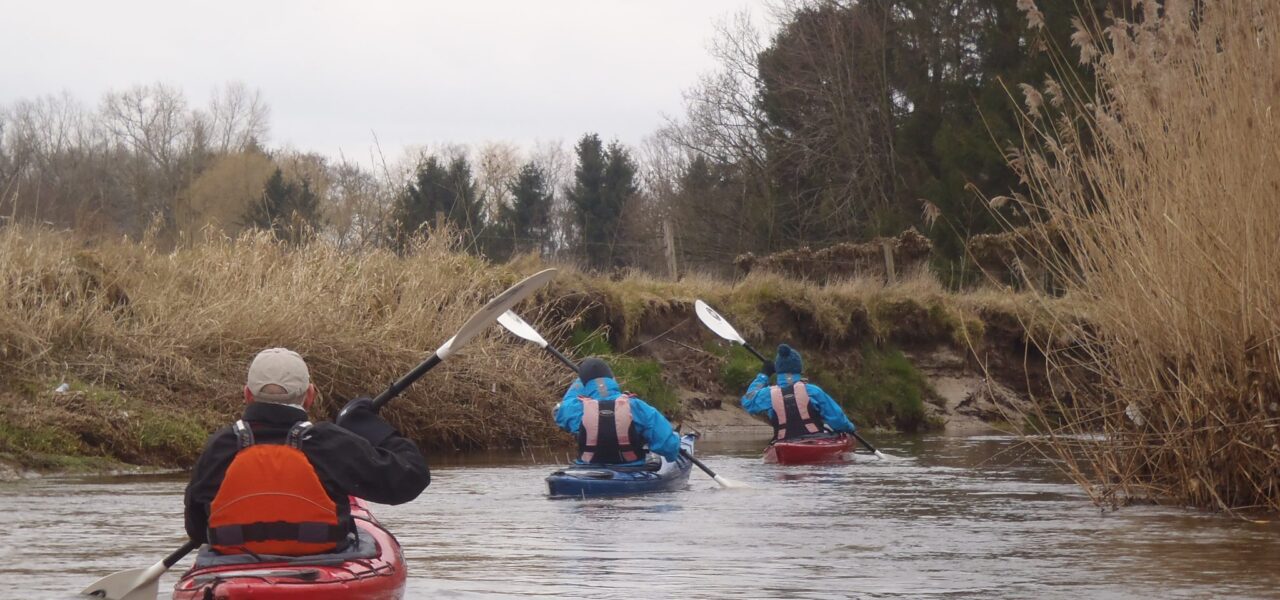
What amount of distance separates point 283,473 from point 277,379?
376 mm

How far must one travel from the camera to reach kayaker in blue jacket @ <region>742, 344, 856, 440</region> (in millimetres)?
16766

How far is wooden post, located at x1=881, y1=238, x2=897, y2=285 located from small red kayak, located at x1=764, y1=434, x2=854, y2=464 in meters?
10.8

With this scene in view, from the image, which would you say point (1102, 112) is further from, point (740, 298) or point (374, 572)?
point (740, 298)

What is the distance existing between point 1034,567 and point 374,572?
3.95 metres

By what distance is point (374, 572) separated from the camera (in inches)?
245

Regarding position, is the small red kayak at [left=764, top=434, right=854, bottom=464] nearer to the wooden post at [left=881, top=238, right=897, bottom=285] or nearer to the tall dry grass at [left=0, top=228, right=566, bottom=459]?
the tall dry grass at [left=0, top=228, right=566, bottom=459]

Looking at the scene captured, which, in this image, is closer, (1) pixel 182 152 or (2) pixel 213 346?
(2) pixel 213 346

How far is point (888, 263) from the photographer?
2783 centimetres

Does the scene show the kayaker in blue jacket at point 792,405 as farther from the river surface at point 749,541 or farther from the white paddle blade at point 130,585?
the white paddle blade at point 130,585

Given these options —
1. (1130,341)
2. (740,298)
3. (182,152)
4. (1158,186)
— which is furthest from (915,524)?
(182,152)

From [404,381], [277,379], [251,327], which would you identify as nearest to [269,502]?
[277,379]

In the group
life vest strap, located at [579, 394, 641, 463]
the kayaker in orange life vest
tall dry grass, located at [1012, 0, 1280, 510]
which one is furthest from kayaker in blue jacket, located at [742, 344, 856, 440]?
the kayaker in orange life vest

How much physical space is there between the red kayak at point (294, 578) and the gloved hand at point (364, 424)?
504 millimetres

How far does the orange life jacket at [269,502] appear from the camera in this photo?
5871mm
